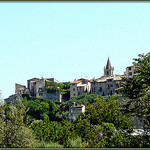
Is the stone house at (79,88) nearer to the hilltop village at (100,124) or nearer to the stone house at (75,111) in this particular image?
the stone house at (75,111)

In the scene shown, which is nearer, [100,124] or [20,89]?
[100,124]

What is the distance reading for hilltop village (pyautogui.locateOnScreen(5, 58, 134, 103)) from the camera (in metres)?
76.5

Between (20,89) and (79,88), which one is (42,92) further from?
(79,88)

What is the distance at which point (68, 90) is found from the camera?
85750 millimetres

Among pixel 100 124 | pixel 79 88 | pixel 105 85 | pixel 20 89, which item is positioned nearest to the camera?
pixel 100 124

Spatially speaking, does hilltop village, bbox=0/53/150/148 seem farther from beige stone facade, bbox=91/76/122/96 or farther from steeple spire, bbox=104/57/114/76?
steeple spire, bbox=104/57/114/76

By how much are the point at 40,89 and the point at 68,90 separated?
942 centimetres

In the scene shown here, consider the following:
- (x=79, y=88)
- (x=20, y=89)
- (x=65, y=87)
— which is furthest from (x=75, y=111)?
(x=20, y=89)

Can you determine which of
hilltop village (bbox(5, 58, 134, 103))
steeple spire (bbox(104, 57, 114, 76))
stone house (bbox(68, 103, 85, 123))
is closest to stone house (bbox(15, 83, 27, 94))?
hilltop village (bbox(5, 58, 134, 103))

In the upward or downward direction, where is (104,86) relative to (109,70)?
downward

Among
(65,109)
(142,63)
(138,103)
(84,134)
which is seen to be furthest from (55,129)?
(65,109)

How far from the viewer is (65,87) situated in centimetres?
8762

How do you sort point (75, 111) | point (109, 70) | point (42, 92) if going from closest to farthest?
point (75, 111), point (42, 92), point (109, 70)

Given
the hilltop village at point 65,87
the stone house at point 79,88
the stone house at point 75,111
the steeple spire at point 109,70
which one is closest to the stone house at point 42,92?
the hilltop village at point 65,87
